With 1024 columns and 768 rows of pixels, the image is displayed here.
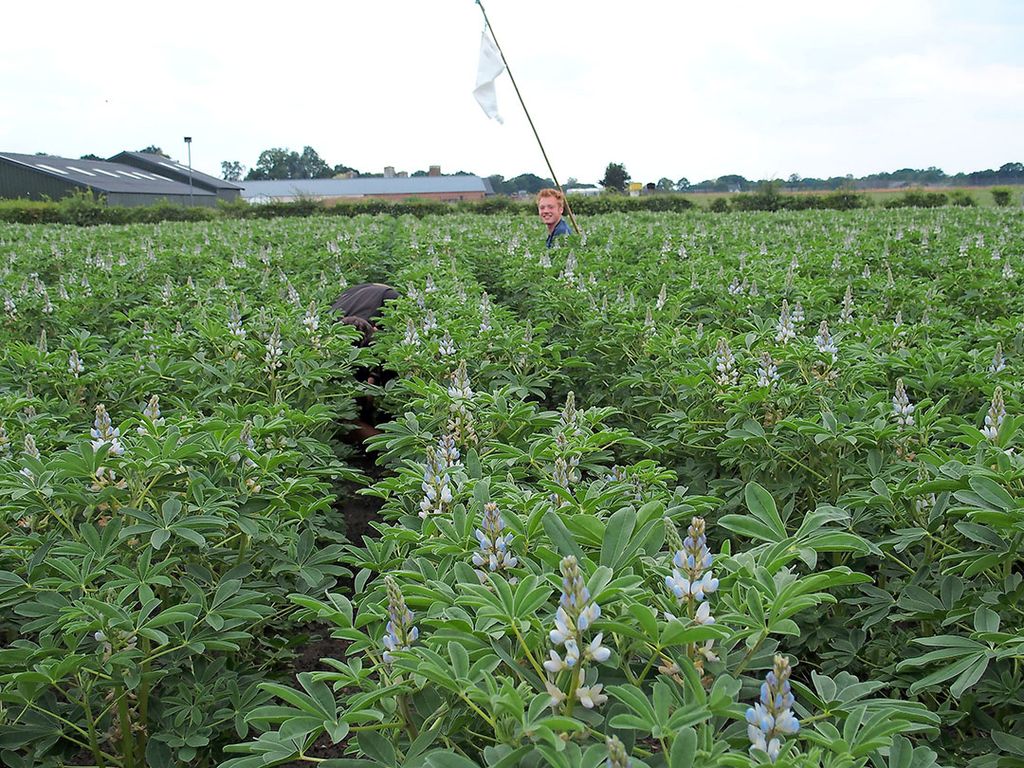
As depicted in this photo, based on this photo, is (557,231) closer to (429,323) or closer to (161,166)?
(429,323)

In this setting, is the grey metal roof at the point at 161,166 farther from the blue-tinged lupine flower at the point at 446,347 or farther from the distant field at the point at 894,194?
the blue-tinged lupine flower at the point at 446,347

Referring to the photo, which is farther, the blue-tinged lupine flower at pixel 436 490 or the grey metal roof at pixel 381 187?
the grey metal roof at pixel 381 187

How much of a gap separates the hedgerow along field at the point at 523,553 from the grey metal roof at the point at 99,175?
42692mm

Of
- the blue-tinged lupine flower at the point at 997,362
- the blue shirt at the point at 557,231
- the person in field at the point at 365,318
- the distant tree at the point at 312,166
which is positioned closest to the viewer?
the blue-tinged lupine flower at the point at 997,362

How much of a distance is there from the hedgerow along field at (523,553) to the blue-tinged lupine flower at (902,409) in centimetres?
5

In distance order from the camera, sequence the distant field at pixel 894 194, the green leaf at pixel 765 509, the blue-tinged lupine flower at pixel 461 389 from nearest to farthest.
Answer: the green leaf at pixel 765 509
the blue-tinged lupine flower at pixel 461 389
the distant field at pixel 894 194

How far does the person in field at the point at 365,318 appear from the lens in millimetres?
5406

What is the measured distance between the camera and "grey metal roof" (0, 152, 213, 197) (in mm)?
42875

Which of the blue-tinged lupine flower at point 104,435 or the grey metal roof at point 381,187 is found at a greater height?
the grey metal roof at point 381,187

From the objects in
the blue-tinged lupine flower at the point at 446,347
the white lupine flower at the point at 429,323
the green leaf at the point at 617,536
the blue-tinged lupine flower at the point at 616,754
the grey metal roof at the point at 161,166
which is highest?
the grey metal roof at the point at 161,166

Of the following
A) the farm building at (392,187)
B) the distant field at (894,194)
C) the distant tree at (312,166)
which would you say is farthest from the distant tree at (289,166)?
the distant field at (894,194)

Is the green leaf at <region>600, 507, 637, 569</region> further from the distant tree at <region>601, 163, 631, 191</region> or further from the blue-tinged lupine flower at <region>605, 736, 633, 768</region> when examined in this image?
the distant tree at <region>601, 163, 631, 191</region>

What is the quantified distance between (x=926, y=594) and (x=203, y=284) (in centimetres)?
665

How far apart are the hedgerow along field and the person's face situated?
178 inches
